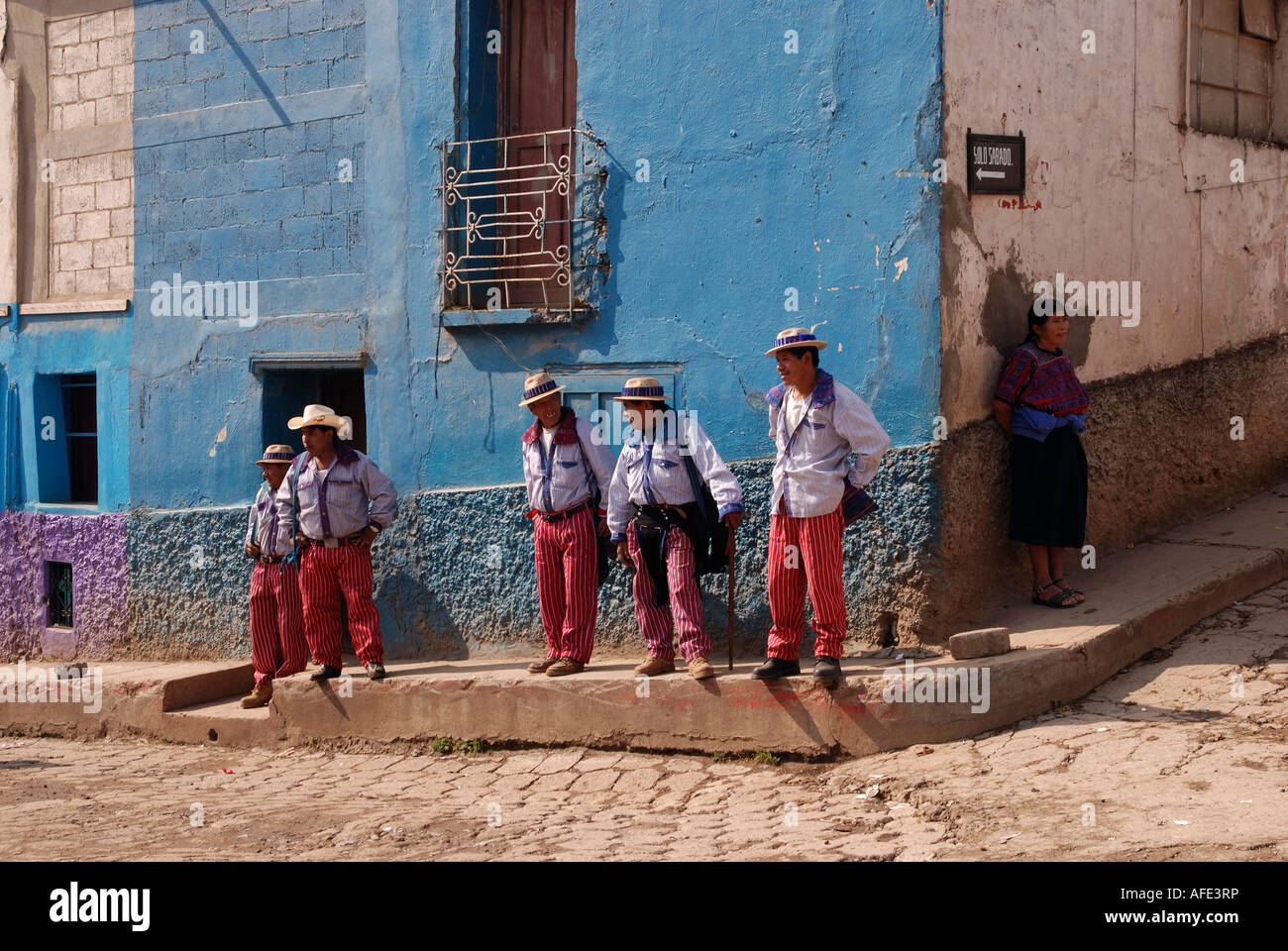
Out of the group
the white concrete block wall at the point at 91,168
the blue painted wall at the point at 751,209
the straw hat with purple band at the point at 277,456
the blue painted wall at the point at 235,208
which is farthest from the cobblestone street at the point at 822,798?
the white concrete block wall at the point at 91,168

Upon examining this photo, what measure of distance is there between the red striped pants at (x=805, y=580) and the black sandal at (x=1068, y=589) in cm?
145

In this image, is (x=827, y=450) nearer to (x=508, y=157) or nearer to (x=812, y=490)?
(x=812, y=490)

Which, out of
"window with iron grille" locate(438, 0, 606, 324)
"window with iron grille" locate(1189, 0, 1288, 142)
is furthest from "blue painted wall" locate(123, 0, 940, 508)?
"window with iron grille" locate(1189, 0, 1288, 142)

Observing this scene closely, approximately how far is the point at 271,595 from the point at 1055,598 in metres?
4.84

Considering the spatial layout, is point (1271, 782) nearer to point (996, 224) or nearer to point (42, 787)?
point (996, 224)

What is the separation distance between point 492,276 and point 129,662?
13.3 feet

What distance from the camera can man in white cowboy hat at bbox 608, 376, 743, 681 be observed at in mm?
6770

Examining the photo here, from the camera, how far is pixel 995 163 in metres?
7.08

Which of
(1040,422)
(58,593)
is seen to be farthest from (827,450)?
(58,593)

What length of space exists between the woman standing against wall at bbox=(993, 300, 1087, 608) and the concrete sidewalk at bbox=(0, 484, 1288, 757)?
36cm

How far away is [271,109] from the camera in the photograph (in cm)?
946

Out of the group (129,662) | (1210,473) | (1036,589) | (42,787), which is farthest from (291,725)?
(1210,473)

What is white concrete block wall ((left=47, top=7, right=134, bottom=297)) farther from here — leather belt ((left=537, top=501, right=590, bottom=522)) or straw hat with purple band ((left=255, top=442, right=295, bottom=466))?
leather belt ((left=537, top=501, right=590, bottom=522))

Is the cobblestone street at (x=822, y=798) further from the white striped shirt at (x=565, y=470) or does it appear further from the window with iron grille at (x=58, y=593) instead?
the window with iron grille at (x=58, y=593)
